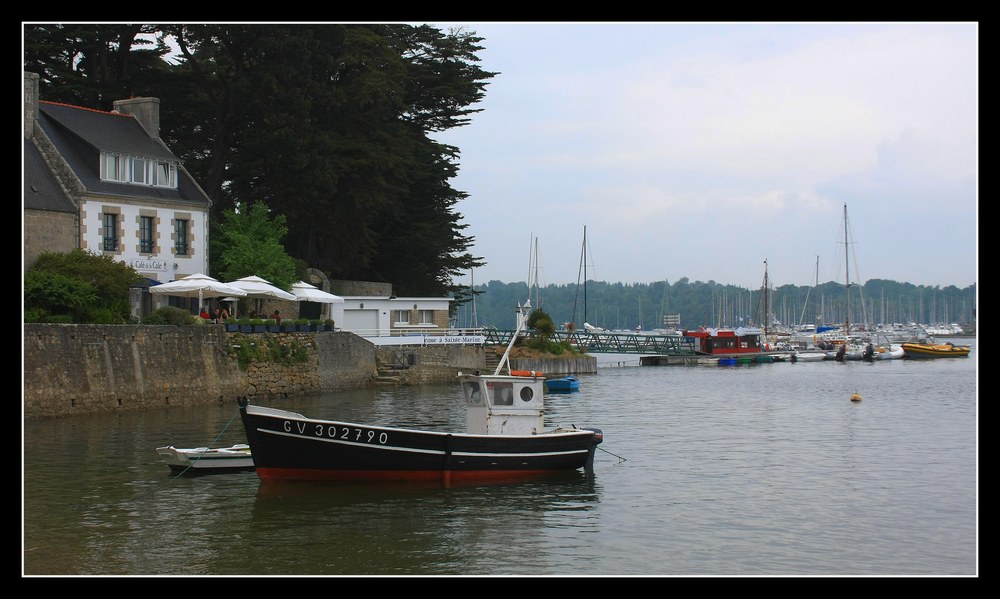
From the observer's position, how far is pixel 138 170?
49.9 metres

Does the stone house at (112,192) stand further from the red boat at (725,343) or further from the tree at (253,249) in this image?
the red boat at (725,343)

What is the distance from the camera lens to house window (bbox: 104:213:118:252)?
4760 centimetres

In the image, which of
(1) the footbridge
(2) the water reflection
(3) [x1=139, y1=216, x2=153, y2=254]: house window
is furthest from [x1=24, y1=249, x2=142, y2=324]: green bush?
(1) the footbridge

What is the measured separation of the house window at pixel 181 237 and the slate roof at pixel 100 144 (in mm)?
1031

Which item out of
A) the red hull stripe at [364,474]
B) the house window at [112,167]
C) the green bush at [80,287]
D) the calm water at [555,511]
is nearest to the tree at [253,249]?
the house window at [112,167]

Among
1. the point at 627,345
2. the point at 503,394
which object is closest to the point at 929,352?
the point at 627,345

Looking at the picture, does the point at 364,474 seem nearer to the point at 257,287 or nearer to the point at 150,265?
the point at 257,287

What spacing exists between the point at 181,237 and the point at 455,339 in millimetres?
17323

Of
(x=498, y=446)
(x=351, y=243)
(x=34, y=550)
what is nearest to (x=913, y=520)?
(x=498, y=446)

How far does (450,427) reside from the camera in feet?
120

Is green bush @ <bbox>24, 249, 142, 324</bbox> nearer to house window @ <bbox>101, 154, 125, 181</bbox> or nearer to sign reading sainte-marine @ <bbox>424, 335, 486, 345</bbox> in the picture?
house window @ <bbox>101, 154, 125, 181</bbox>

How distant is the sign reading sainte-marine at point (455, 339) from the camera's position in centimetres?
6188

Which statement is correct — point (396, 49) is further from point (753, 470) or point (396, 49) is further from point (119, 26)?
point (753, 470)

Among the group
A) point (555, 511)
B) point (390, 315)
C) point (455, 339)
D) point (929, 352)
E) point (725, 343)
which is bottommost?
point (555, 511)
